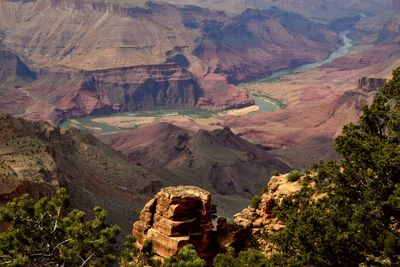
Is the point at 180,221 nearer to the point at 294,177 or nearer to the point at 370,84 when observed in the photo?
the point at 294,177

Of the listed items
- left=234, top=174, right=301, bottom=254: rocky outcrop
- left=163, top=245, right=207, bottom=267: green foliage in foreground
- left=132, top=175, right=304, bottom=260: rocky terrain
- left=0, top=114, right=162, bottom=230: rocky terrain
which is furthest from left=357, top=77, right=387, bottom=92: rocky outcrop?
left=163, top=245, right=207, bottom=267: green foliage in foreground

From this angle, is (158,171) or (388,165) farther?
(158,171)

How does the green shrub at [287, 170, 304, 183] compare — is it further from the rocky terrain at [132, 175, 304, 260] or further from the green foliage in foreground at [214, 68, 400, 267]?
the green foliage in foreground at [214, 68, 400, 267]

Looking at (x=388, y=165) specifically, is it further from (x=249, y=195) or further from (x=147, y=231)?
(x=249, y=195)

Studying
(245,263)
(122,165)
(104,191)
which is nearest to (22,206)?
(245,263)

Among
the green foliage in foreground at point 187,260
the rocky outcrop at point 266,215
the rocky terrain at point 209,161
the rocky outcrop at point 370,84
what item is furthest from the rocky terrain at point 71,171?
the rocky outcrop at point 370,84
